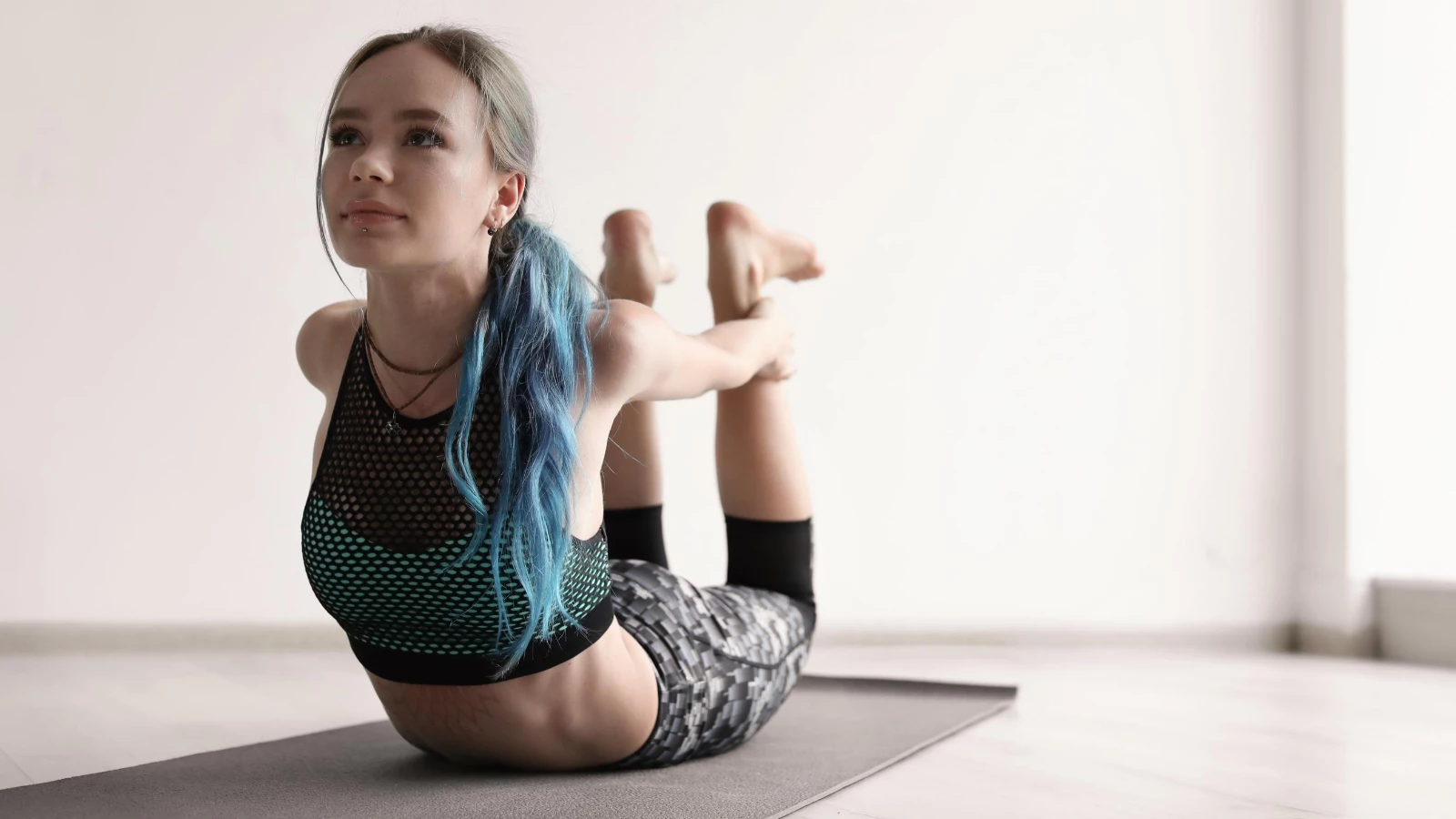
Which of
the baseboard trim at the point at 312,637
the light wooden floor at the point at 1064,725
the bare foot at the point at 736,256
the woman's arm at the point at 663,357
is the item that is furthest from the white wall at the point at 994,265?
the woman's arm at the point at 663,357

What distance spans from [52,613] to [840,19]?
258 centimetres

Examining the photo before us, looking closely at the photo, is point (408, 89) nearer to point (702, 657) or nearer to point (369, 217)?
point (369, 217)

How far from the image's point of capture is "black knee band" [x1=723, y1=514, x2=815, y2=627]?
2.07 m

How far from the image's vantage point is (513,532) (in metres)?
1.43

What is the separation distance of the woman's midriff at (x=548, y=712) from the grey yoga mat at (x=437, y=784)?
1.5 inches

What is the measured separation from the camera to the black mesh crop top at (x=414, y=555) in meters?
1.46

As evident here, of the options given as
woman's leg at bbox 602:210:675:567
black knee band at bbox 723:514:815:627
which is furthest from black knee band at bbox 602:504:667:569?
black knee band at bbox 723:514:815:627

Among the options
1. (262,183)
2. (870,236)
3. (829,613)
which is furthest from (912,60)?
(262,183)

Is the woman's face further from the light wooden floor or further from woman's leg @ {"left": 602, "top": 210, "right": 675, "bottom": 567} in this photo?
the light wooden floor

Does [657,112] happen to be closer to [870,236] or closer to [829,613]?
[870,236]

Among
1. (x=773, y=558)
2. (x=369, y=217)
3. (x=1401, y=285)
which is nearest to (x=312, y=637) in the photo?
(x=773, y=558)

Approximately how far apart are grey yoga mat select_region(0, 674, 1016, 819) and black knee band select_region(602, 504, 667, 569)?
1.15ft

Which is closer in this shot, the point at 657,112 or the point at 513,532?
the point at 513,532

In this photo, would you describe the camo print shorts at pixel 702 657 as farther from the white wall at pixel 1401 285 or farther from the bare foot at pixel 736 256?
the white wall at pixel 1401 285
